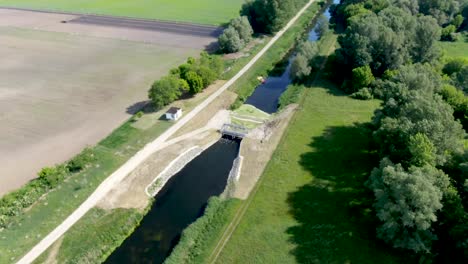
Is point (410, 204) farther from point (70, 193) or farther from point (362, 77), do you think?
point (70, 193)

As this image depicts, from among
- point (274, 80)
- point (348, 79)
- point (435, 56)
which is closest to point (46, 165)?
point (274, 80)

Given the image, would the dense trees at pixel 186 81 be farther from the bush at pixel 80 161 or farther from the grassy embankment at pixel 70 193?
the bush at pixel 80 161

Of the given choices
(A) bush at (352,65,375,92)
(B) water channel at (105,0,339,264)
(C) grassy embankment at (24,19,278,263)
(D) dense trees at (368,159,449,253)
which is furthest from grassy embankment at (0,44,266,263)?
(A) bush at (352,65,375,92)

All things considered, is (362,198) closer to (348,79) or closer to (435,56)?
(348,79)

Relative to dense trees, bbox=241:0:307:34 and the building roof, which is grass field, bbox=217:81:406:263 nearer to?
the building roof

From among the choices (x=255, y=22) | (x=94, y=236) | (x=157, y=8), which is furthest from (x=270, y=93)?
(x=157, y=8)

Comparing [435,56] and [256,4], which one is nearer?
[435,56]

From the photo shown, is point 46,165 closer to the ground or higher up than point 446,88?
closer to the ground
